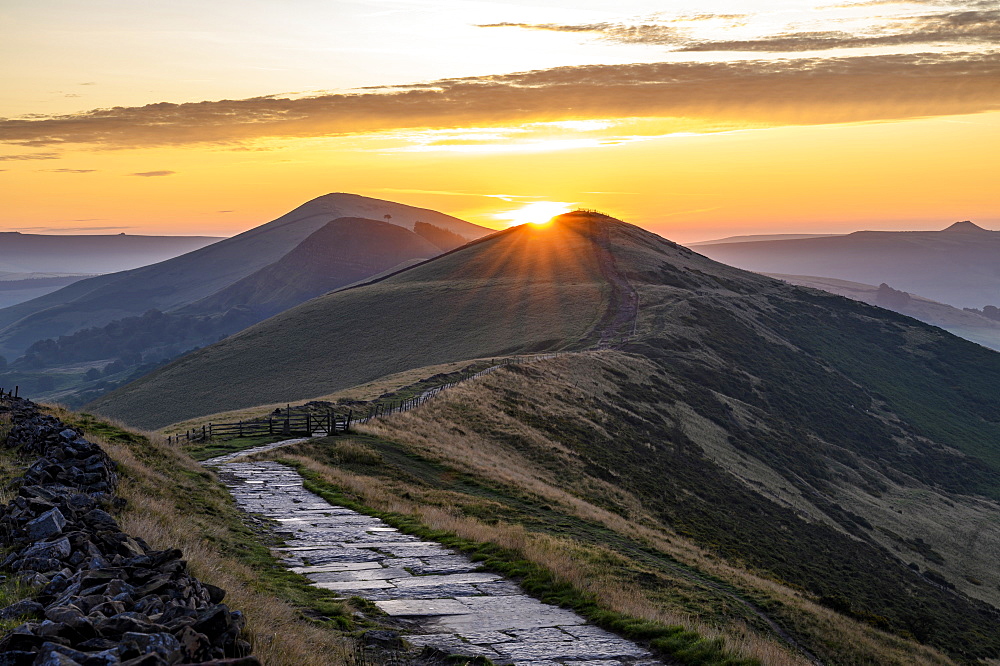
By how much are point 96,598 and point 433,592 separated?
7.81m

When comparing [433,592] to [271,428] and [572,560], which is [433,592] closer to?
[572,560]

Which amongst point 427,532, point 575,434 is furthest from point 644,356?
point 427,532

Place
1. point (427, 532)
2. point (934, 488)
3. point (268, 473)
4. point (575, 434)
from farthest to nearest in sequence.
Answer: point (934, 488), point (575, 434), point (268, 473), point (427, 532)

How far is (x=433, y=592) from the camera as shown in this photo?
15.6 m

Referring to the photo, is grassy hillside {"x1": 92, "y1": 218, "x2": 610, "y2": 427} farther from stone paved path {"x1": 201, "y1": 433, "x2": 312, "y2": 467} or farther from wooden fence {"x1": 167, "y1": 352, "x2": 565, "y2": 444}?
stone paved path {"x1": 201, "y1": 433, "x2": 312, "y2": 467}

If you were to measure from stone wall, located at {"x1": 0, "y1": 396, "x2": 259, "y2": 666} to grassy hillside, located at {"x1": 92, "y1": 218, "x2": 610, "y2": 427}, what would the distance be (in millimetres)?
97318

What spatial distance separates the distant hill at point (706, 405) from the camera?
4816 centimetres

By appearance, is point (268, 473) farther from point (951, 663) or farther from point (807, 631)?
point (951, 663)

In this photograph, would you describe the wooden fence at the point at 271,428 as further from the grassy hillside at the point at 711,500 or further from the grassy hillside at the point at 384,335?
the grassy hillside at the point at 384,335

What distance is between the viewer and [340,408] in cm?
5219

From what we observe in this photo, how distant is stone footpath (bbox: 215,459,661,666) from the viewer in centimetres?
1252

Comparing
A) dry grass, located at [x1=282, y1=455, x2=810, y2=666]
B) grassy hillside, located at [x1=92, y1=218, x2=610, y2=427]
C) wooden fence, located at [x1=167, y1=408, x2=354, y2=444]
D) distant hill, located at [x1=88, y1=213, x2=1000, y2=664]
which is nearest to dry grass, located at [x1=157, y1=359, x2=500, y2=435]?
wooden fence, located at [x1=167, y1=408, x2=354, y2=444]

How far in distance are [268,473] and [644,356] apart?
75744 mm

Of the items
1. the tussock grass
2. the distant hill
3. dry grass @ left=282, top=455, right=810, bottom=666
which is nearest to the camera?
the tussock grass
